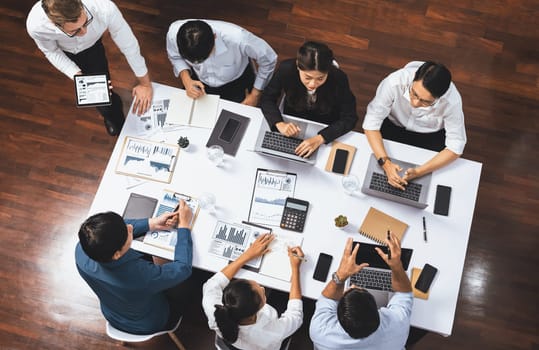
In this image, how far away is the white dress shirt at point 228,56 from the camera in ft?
8.72

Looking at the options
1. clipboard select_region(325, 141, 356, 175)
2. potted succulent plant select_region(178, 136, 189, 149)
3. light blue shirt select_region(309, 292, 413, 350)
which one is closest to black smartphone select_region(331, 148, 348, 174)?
clipboard select_region(325, 141, 356, 175)

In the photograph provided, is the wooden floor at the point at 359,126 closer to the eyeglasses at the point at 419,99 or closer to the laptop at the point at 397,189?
the laptop at the point at 397,189

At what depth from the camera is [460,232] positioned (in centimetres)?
238

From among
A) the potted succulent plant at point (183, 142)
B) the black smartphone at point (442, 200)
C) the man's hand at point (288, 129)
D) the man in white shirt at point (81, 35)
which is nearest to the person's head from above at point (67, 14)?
the man in white shirt at point (81, 35)

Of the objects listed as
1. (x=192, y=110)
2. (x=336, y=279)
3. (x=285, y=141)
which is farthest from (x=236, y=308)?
(x=192, y=110)

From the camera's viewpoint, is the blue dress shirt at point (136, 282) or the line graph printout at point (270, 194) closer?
the blue dress shirt at point (136, 282)

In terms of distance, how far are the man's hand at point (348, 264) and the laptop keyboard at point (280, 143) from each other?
599 millimetres

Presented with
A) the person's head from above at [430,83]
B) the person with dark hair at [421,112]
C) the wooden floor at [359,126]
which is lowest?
the wooden floor at [359,126]

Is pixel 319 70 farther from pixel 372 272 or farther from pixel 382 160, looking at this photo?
pixel 372 272

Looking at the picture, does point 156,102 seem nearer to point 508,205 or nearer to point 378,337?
point 378,337

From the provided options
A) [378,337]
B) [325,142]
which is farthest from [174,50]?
[378,337]

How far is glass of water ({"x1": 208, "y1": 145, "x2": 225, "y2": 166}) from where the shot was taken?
2496 millimetres

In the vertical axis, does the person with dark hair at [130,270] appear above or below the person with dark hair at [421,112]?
below

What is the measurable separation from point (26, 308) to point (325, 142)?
2261 millimetres
